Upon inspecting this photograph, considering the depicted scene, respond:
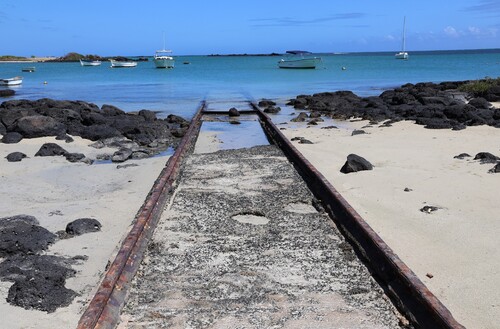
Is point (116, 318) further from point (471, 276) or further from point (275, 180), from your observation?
point (275, 180)

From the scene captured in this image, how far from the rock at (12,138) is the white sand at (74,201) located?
0.14 meters

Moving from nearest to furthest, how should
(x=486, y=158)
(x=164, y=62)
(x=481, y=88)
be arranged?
(x=486, y=158) < (x=481, y=88) < (x=164, y=62)

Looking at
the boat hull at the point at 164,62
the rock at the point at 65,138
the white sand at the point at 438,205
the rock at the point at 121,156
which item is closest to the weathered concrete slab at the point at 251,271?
the white sand at the point at 438,205

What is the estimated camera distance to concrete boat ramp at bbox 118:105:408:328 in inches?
134

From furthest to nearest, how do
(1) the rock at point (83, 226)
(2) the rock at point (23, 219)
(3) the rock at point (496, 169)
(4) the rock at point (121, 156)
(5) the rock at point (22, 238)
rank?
(4) the rock at point (121, 156) → (3) the rock at point (496, 169) → (2) the rock at point (23, 219) → (1) the rock at point (83, 226) → (5) the rock at point (22, 238)

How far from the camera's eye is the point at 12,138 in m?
11.6

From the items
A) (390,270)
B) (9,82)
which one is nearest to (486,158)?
(390,270)

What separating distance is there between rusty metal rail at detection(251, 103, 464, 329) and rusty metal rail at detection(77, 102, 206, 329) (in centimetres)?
168

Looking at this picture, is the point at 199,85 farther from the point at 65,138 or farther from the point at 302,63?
the point at 302,63

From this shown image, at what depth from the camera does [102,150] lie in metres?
11.0

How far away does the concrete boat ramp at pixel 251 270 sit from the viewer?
341 cm

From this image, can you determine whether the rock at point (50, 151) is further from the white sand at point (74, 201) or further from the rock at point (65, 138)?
the rock at point (65, 138)

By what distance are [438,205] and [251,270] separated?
2.96 m

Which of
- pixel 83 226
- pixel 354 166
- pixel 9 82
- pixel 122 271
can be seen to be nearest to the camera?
pixel 122 271
